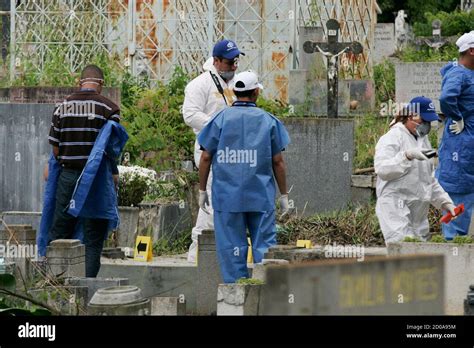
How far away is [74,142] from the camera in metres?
12.3

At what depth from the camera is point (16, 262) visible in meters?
11.0

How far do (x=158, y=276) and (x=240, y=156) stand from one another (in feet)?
5.59

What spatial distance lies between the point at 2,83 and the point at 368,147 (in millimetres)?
5294


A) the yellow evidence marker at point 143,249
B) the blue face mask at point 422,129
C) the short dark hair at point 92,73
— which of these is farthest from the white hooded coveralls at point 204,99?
the blue face mask at point 422,129

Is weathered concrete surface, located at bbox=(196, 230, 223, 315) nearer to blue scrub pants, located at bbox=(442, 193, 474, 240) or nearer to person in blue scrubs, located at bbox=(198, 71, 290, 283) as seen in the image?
person in blue scrubs, located at bbox=(198, 71, 290, 283)

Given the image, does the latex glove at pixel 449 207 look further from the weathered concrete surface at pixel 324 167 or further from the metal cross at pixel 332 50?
the metal cross at pixel 332 50

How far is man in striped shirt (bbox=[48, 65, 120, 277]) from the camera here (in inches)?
484

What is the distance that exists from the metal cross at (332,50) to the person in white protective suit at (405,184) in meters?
4.47

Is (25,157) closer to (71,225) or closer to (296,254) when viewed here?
(71,225)

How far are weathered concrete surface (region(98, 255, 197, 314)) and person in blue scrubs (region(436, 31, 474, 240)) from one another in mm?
2464

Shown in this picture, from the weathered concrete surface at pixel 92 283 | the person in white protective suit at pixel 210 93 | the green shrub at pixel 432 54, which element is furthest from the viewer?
the green shrub at pixel 432 54

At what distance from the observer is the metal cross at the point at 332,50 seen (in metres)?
17.0

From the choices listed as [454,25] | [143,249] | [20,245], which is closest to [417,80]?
[143,249]
